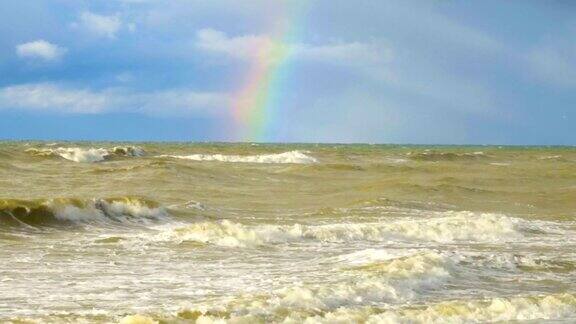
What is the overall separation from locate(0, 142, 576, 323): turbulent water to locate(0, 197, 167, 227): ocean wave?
0.13 ft

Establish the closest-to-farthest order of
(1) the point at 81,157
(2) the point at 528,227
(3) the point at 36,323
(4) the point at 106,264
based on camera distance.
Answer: (3) the point at 36,323 < (4) the point at 106,264 < (2) the point at 528,227 < (1) the point at 81,157

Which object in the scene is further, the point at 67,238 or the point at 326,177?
the point at 326,177

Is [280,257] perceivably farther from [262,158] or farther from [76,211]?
[262,158]

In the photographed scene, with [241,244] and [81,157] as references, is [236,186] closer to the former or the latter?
[241,244]

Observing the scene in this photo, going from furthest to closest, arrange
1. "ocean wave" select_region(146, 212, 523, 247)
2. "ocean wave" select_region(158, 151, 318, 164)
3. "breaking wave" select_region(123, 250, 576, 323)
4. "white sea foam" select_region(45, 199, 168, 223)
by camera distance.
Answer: "ocean wave" select_region(158, 151, 318, 164)
"white sea foam" select_region(45, 199, 168, 223)
"ocean wave" select_region(146, 212, 523, 247)
"breaking wave" select_region(123, 250, 576, 323)

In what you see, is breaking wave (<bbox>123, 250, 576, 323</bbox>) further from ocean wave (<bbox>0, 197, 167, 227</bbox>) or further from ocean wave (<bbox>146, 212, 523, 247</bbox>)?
ocean wave (<bbox>0, 197, 167, 227</bbox>)

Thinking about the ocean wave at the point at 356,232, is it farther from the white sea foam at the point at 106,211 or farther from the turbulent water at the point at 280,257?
the white sea foam at the point at 106,211

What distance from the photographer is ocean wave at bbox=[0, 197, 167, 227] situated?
1897 cm

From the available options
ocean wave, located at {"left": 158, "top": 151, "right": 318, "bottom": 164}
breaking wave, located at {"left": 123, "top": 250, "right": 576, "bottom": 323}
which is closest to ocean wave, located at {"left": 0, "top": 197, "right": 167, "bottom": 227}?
breaking wave, located at {"left": 123, "top": 250, "right": 576, "bottom": 323}

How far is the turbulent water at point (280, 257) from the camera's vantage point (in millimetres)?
10164

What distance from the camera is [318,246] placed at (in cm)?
1638

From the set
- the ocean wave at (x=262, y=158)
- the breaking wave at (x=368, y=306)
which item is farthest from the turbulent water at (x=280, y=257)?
the ocean wave at (x=262, y=158)

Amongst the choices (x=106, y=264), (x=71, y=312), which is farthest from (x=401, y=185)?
(x=71, y=312)

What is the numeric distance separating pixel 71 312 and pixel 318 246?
24.6 ft
